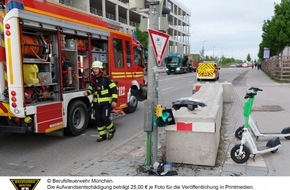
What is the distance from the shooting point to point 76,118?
8.01 metres

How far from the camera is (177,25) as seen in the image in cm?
8725

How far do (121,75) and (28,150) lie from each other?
157 inches

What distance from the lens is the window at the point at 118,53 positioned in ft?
31.3

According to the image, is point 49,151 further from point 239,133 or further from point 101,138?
point 239,133

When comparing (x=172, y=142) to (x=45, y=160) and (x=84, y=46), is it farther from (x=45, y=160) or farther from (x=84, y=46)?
(x=84, y=46)

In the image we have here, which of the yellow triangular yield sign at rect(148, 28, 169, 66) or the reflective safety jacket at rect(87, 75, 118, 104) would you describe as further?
the reflective safety jacket at rect(87, 75, 118, 104)

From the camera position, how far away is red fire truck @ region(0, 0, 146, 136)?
235 inches

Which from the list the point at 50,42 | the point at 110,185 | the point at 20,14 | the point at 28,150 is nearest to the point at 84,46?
the point at 50,42

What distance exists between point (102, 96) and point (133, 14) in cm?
5075

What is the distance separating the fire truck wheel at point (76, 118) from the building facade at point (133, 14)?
8.62 feet

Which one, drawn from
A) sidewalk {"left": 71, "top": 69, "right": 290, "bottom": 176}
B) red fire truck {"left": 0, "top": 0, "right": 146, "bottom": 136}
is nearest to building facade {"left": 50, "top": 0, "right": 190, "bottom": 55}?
red fire truck {"left": 0, "top": 0, "right": 146, "bottom": 136}

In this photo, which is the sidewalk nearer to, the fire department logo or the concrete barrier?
the concrete barrier

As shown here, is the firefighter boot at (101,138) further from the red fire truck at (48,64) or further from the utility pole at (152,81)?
the utility pole at (152,81)

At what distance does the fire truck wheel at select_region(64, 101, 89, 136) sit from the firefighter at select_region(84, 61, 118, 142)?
0.53 meters
